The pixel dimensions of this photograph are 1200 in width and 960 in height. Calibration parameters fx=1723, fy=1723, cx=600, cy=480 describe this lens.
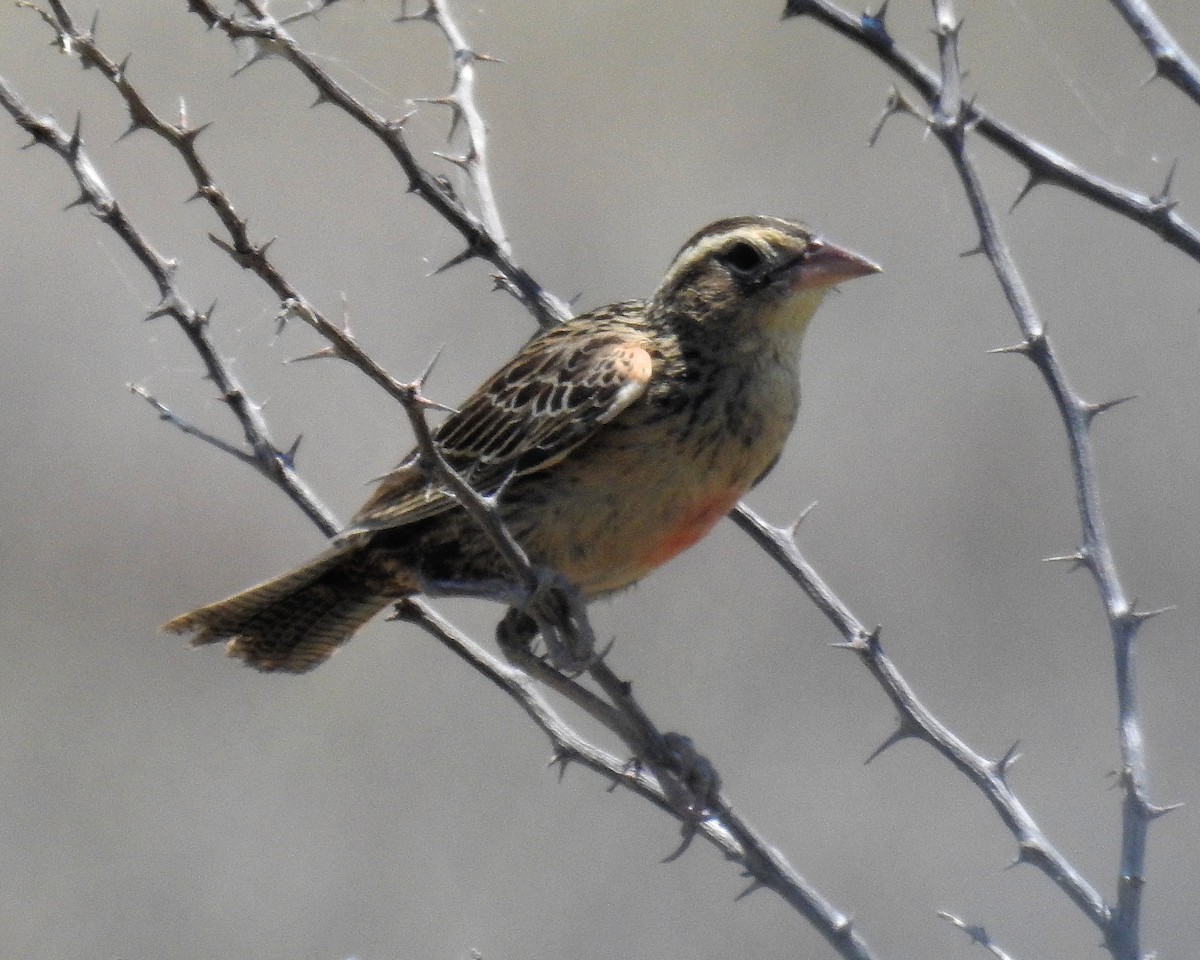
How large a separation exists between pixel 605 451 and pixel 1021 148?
1402 millimetres

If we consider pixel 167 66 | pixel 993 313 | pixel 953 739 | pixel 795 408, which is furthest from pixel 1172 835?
pixel 167 66

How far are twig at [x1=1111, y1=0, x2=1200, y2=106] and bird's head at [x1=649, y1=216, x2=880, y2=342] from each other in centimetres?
123

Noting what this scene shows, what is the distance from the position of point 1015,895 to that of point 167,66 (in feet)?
25.6

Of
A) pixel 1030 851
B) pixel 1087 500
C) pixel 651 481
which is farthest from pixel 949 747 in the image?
pixel 651 481

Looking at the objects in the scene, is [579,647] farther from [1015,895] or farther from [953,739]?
[1015,895]

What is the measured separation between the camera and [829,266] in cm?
431

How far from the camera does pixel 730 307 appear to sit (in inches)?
178

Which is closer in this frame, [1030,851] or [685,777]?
[1030,851]

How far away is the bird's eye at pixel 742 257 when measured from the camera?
4500 millimetres

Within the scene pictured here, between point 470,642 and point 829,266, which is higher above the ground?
point 829,266

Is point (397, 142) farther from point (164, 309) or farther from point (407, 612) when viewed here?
point (407, 612)

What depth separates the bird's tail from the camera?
4457mm

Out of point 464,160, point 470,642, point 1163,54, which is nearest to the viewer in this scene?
point 1163,54

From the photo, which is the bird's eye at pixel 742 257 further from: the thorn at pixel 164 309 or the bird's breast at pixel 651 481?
the thorn at pixel 164 309
